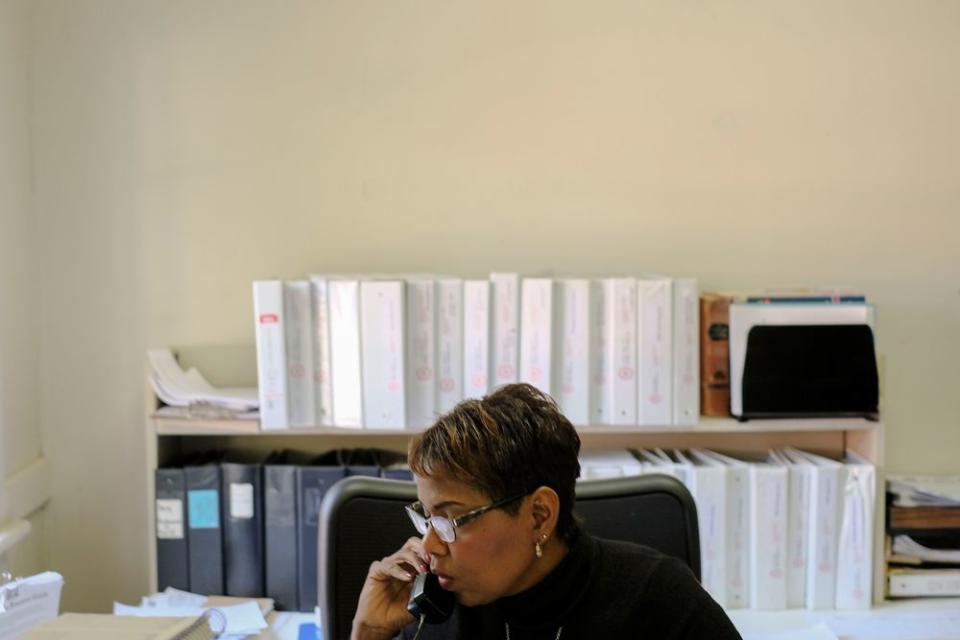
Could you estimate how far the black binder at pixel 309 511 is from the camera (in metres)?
2.15

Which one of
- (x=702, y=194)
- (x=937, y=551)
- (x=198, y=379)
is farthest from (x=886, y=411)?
(x=198, y=379)

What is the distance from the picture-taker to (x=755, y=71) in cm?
239

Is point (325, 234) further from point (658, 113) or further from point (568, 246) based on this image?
point (658, 113)

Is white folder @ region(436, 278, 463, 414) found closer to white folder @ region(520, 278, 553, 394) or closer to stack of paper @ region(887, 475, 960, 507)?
white folder @ region(520, 278, 553, 394)

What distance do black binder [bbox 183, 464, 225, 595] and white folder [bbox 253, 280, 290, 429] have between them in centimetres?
21

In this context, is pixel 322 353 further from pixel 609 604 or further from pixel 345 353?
pixel 609 604

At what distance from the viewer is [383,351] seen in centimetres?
209

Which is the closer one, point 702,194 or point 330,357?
point 330,357

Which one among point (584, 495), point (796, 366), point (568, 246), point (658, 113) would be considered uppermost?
point (658, 113)

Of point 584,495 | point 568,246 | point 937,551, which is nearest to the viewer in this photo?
point 584,495

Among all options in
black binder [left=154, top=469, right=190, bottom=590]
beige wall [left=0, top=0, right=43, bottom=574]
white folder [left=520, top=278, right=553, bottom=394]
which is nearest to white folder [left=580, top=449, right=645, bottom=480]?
white folder [left=520, top=278, right=553, bottom=394]

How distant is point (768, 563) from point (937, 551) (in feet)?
1.54

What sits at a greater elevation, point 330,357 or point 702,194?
point 702,194

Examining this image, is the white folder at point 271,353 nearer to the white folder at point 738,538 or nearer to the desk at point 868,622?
the white folder at point 738,538
